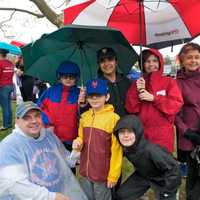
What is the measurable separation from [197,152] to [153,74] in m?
0.88

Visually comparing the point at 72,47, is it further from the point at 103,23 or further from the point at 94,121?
the point at 94,121

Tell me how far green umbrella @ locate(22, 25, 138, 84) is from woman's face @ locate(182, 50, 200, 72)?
0.55 m

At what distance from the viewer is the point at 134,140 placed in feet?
11.7

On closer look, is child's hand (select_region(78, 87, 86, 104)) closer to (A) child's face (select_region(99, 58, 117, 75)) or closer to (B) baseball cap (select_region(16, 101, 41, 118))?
(A) child's face (select_region(99, 58, 117, 75))

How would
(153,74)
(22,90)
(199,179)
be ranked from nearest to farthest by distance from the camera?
(153,74), (199,179), (22,90)

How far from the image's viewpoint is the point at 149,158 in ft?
11.8

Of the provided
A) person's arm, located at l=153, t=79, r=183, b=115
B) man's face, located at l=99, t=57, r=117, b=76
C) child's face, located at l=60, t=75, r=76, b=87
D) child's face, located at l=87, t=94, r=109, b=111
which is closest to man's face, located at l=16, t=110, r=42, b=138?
child's face, located at l=87, t=94, r=109, b=111

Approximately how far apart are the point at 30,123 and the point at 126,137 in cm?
84

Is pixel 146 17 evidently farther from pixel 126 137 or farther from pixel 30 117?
pixel 30 117

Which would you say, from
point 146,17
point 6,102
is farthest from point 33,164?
point 6,102

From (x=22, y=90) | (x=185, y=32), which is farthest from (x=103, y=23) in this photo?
(x=22, y=90)

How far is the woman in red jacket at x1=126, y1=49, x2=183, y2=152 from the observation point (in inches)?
145

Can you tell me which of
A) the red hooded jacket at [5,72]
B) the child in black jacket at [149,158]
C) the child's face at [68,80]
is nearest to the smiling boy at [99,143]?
the child in black jacket at [149,158]

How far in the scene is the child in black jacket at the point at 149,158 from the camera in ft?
11.7
